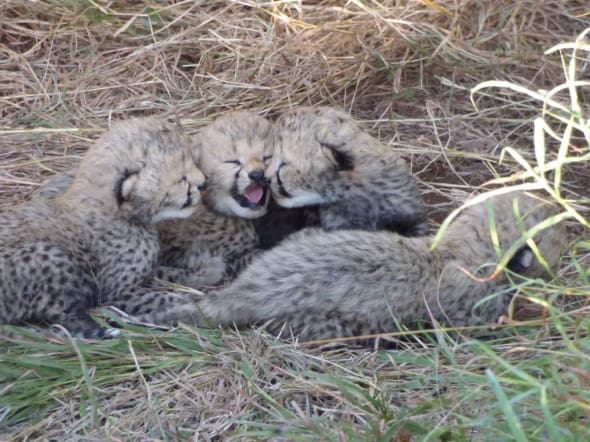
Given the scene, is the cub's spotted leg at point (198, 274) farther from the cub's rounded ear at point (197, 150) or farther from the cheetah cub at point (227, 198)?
the cub's rounded ear at point (197, 150)

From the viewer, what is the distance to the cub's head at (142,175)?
12.4 ft

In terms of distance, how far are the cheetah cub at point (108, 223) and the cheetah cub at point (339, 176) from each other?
0.38 meters

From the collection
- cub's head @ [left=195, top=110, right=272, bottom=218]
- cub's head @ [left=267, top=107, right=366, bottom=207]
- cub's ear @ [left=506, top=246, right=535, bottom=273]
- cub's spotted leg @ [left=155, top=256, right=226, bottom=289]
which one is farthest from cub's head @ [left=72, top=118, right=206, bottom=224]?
cub's ear @ [left=506, top=246, right=535, bottom=273]

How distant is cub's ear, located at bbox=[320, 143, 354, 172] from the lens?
3967mm

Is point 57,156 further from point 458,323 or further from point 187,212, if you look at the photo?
point 458,323

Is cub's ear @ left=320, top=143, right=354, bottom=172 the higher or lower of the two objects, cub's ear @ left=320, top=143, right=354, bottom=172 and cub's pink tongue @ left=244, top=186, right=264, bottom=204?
the higher

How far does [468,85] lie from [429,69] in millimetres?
231

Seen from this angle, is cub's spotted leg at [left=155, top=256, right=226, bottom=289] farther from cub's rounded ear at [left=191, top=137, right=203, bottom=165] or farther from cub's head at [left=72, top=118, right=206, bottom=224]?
cub's rounded ear at [left=191, top=137, right=203, bottom=165]

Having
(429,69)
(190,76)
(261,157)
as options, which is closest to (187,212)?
(261,157)

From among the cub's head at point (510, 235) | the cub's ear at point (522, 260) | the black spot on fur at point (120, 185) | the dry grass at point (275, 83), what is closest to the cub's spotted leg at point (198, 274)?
the black spot on fur at point (120, 185)

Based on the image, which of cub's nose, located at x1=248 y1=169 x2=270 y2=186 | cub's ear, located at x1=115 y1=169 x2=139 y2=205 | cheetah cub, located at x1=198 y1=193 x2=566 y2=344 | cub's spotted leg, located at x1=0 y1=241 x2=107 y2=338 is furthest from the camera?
cub's nose, located at x1=248 y1=169 x2=270 y2=186

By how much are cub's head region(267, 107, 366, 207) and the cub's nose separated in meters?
0.03

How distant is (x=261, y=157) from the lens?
3975 millimetres

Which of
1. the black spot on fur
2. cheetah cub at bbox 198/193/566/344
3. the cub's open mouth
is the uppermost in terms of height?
the black spot on fur
